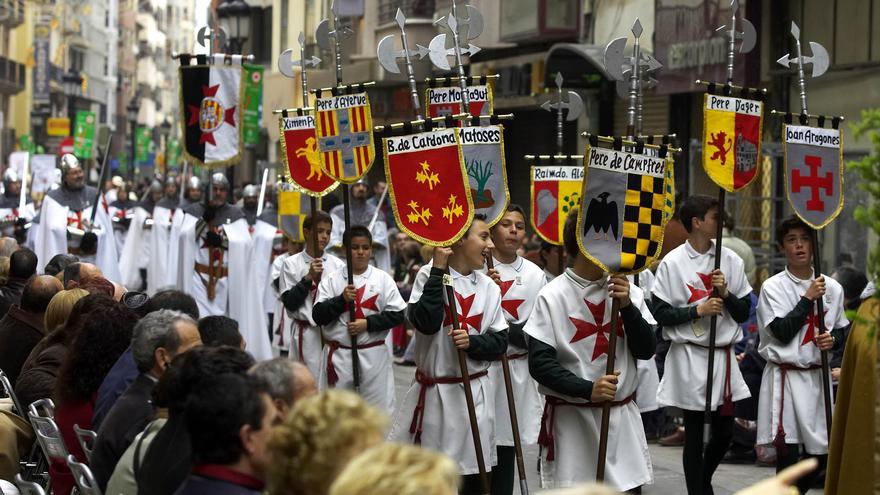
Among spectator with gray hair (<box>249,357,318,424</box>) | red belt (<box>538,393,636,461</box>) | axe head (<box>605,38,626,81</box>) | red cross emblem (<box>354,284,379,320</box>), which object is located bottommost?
red belt (<box>538,393,636,461</box>)

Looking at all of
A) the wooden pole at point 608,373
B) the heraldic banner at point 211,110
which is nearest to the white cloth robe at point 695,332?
the wooden pole at point 608,373

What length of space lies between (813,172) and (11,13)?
55.1 metres

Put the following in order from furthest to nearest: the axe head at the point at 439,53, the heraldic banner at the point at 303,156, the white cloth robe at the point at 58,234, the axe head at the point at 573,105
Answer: the white cloth robe at the point at 58,234
the heraldic banner at the point at 303,156
the axe head at the point at 573,105
the axe head at the point at 439,53

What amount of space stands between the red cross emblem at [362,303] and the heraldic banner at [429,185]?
1793 mm

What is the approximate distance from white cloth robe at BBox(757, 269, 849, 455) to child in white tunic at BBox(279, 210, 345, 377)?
307cm

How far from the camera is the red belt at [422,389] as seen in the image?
8.64 metres

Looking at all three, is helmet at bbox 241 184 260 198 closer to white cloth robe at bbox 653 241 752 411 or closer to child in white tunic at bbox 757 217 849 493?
white cloth robe at bbox 653 241 752 411

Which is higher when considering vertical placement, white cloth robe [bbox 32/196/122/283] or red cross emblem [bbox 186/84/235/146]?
red cross emblem [bbox 186/84/235/146]

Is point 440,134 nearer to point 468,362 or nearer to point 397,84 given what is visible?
point 468,362

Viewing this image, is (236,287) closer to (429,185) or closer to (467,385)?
(429,185)

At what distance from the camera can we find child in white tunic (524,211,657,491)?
7465 mm

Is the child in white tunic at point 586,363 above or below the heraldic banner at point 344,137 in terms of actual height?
below

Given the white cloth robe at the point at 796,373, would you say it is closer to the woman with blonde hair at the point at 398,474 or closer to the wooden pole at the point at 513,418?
the wooden pole at the point at 513,418

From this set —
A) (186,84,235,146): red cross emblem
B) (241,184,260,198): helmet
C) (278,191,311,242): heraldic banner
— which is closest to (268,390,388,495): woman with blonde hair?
(186,84,235,146): red cross emblem
